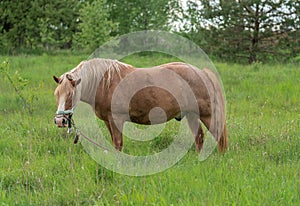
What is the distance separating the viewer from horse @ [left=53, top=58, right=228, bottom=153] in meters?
4.59

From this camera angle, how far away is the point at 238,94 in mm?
8820

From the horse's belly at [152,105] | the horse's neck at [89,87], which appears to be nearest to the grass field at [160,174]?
the horse's belly at [152,105]

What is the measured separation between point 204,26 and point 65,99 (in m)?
13.3

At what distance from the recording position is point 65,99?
13.3 ft

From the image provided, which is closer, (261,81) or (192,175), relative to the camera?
(192,175)

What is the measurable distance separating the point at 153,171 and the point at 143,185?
380 mm

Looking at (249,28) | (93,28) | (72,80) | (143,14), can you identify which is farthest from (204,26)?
(72,80)

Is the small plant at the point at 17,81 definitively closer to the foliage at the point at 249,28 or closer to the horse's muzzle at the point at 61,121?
the horse's muzzle at the point at 61,121

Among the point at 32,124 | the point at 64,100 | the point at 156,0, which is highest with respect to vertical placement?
the point at 156,0

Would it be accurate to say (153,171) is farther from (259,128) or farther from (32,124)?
(32,124)

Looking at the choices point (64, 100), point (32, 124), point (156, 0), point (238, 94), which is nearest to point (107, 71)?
point (64, 100)

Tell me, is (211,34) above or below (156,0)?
below

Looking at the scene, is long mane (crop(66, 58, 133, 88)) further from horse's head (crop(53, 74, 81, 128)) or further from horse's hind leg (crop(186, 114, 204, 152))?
horse's hind leg (crop(186, 114, 204, 152))

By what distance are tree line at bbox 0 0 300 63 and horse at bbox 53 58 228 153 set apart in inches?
447
